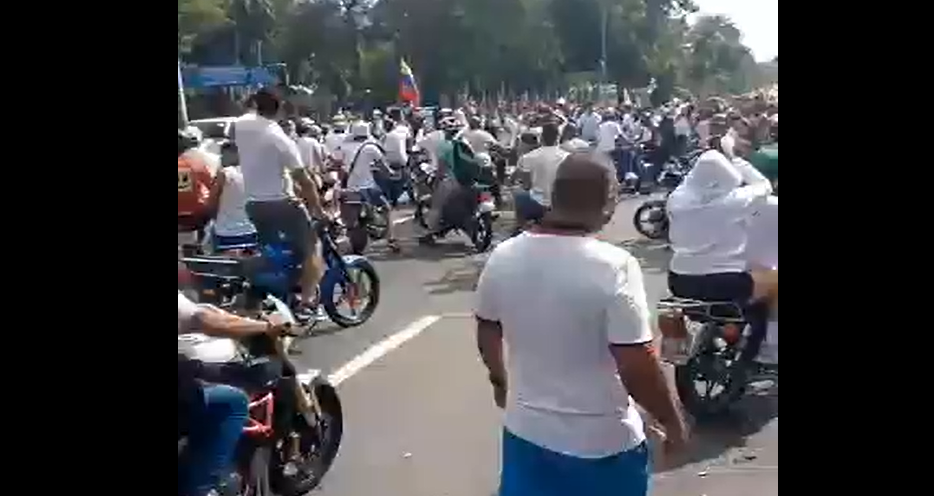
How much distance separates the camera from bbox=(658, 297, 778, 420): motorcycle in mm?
6867

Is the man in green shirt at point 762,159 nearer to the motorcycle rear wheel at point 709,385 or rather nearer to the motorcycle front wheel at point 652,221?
the motorcycle rear wheel at point 709,385

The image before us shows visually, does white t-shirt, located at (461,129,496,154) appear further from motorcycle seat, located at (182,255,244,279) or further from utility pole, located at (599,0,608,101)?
utility pole, located at (599,0,608,101)

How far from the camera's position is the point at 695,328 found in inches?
275

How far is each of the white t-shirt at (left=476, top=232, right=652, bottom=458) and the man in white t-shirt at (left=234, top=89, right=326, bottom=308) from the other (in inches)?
216

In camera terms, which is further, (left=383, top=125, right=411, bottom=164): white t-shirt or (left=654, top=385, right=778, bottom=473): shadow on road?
(left=383, top=125, right=411, bottom=164): white t-shirt

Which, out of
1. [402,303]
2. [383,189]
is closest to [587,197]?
[402,303]

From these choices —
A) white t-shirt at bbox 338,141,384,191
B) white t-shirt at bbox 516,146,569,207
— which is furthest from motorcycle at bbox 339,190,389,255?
white t-shirt at bbox 516,146,569,207

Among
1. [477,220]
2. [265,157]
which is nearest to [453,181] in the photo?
[477,220]

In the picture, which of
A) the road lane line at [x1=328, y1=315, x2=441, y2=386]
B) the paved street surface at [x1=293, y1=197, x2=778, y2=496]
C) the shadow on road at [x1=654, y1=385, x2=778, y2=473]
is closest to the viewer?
the paved street surface at [x1=293, y1=197, x2=778, y2=496]

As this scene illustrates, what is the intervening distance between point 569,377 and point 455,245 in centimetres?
1252

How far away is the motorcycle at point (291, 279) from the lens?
7.05 m

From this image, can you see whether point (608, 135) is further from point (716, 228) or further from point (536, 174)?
point (716, 228)

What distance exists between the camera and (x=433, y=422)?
24.2ft
